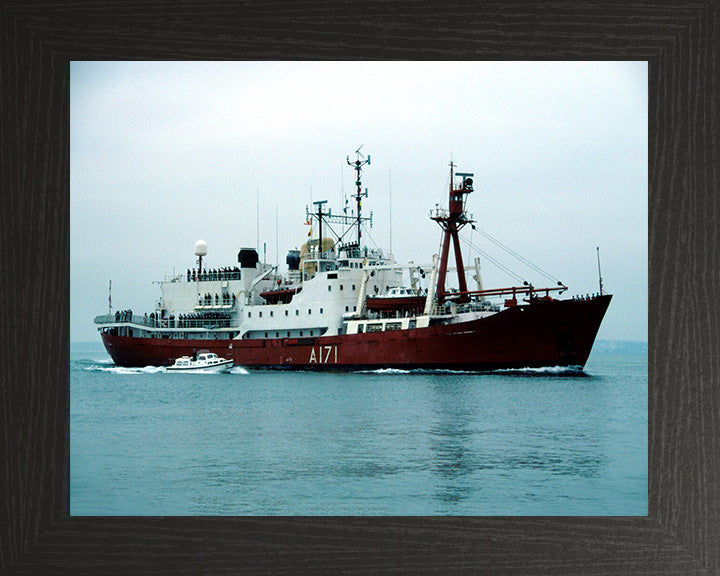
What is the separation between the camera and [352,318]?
1479 cm

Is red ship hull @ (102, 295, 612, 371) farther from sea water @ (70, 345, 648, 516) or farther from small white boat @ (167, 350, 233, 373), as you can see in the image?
small white boat @ (167, 350, 233, 373)

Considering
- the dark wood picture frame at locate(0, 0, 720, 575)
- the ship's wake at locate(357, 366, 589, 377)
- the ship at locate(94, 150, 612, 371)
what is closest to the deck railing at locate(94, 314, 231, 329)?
the ship at locate(94, 150, 612, 371)

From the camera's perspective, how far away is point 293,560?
3398 millimetres

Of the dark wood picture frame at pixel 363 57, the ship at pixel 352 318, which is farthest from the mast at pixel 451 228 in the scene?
the dark wood picture frame at pixel 363 57

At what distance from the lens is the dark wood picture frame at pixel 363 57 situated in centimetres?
339

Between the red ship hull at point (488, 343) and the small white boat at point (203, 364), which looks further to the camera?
the small white boat at point (203, 364)

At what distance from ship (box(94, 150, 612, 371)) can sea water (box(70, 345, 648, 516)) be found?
21.3 inches

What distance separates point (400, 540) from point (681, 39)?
234 cm

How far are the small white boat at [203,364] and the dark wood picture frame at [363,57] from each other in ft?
40.0

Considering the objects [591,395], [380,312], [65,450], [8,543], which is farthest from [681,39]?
[380,312]

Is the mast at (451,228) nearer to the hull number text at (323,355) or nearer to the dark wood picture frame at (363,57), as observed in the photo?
the hull number text at (323,355)

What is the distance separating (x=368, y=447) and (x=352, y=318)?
25.6 feet

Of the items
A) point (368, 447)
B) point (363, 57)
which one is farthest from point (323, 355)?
point (363, 57)

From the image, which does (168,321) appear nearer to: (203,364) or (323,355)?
(203,364)
